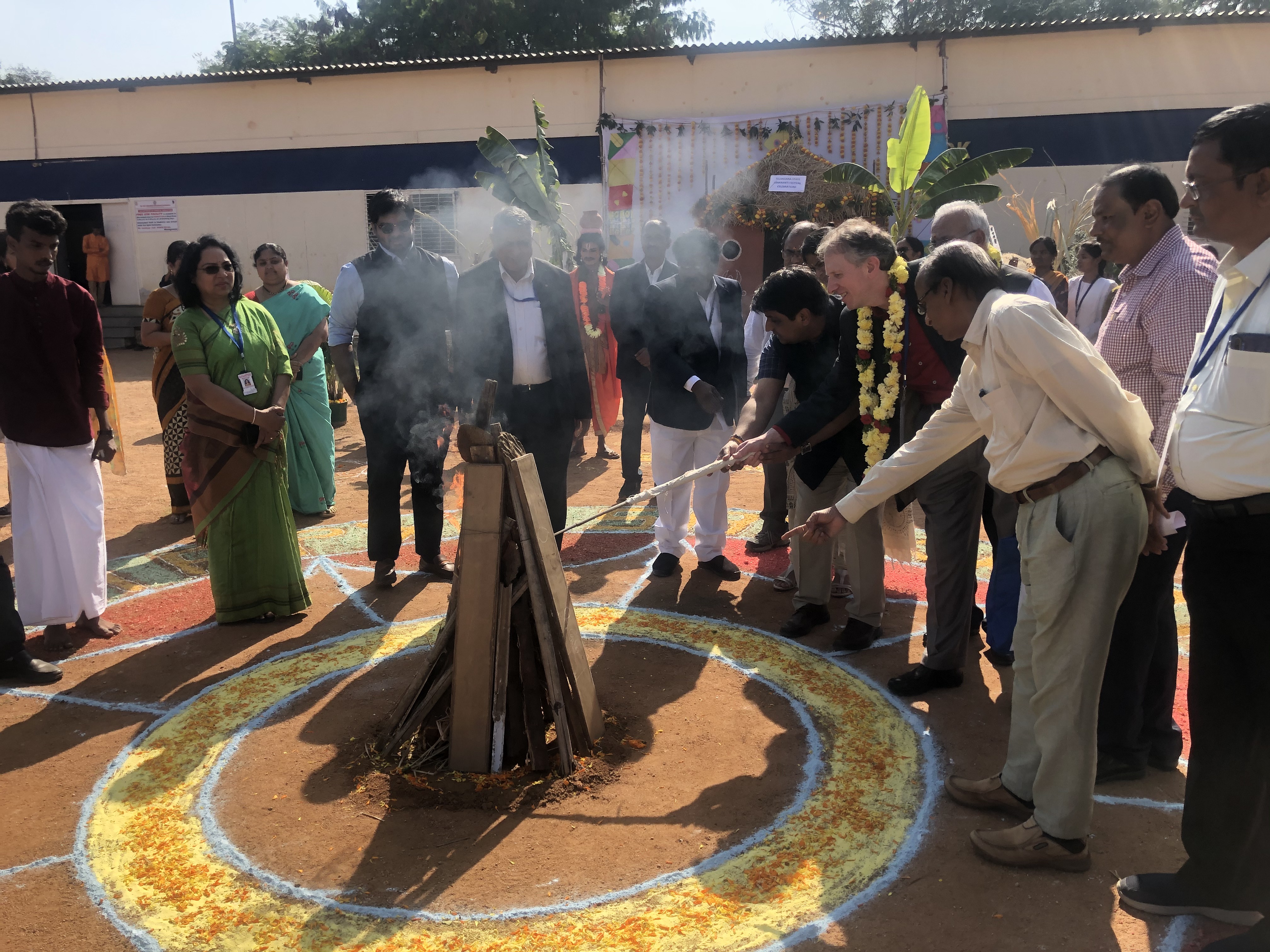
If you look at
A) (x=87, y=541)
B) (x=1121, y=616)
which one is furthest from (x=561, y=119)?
(x=1121, y=616)

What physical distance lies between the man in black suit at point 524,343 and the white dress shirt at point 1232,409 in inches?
144

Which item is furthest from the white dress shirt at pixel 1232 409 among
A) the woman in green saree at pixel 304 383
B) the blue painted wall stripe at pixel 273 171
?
the blue painted wall stripe at pixel 273 171

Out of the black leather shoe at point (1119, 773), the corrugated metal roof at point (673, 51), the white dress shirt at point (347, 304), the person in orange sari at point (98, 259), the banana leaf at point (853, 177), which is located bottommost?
the black leather shoe at point (1119, 773)

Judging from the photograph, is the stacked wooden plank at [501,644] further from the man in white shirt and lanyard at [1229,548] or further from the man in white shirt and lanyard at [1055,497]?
the man in white shirt and lanyard at [1229,548]

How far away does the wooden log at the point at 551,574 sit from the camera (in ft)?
12.3

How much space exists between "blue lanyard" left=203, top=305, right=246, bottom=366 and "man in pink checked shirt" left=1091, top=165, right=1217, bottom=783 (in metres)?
4.31

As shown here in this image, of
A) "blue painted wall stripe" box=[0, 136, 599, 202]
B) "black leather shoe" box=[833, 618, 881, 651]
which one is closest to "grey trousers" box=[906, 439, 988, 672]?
"black leather shoe" box=[833, 618, 881, 651]

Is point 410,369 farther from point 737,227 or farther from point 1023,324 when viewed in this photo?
point 737,227

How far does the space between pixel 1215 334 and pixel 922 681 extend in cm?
221

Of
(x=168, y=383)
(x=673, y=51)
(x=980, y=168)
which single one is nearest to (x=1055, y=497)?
(x=168, y=383)

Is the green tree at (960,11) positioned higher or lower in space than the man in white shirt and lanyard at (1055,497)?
higher

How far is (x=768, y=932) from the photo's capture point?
112 inches

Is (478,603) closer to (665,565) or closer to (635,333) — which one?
(665,565)

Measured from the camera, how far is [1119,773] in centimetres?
366
